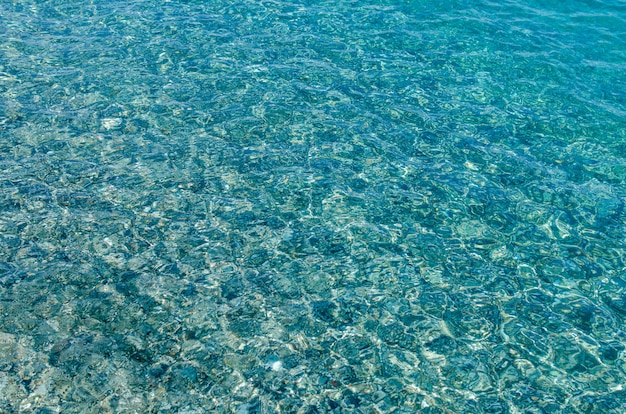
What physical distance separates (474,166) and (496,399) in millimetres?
5439

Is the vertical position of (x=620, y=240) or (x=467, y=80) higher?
(x=467, y=80)

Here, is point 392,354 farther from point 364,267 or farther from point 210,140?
point 210,140

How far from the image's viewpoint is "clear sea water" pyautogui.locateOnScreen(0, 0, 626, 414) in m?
7.43

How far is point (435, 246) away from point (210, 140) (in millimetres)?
4956

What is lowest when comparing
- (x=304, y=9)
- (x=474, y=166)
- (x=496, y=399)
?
(x=496, y=399)

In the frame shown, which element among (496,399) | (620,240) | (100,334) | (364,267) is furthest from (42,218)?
(620,240)

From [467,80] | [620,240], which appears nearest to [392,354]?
[620,240]

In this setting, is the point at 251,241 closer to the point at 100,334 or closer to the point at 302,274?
the point at 302,274

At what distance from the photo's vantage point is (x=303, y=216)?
1002cm

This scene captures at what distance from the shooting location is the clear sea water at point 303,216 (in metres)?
7.43

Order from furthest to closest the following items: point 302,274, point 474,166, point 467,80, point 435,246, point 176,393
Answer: point 467,80 < point 474,166 < point 435,246 < point 302,274 < point 176,393

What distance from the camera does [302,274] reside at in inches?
350

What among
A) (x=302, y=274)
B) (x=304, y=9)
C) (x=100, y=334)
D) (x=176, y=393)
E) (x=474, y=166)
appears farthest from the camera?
(x=304, y=9)

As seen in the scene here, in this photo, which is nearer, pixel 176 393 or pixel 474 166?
pixel 176 393
